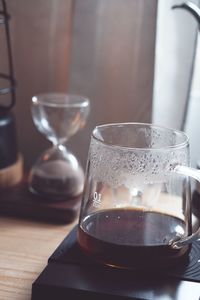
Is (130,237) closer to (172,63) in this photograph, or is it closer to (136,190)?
(136,190)

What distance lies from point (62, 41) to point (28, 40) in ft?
0.20

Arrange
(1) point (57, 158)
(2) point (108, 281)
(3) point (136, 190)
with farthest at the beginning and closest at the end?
(1) point (57, 158) < (3) point (136, 190) < (2) point (108, 281)

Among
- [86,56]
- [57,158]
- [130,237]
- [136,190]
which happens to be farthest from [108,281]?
[86,56]

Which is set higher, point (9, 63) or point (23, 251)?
point (9, 63)

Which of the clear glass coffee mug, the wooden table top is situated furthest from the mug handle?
the wooden table top

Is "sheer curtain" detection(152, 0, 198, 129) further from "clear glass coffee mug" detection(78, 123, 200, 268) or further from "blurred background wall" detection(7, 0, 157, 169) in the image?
"clear glass coffee mug" detection(78, 123, 200, 268)

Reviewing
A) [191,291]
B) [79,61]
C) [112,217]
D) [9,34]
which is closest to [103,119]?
[79,61]

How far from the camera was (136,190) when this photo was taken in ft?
2.55

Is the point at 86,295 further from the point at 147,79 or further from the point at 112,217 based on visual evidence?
the point at 147,79

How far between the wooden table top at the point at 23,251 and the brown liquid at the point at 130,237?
0.27 feet

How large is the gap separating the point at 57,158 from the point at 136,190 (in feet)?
0.71

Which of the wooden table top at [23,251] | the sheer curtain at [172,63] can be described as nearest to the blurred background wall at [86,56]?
the sheer curtain at [172,63]

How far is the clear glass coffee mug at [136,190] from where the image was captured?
67 cm

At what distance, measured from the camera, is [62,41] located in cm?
107
